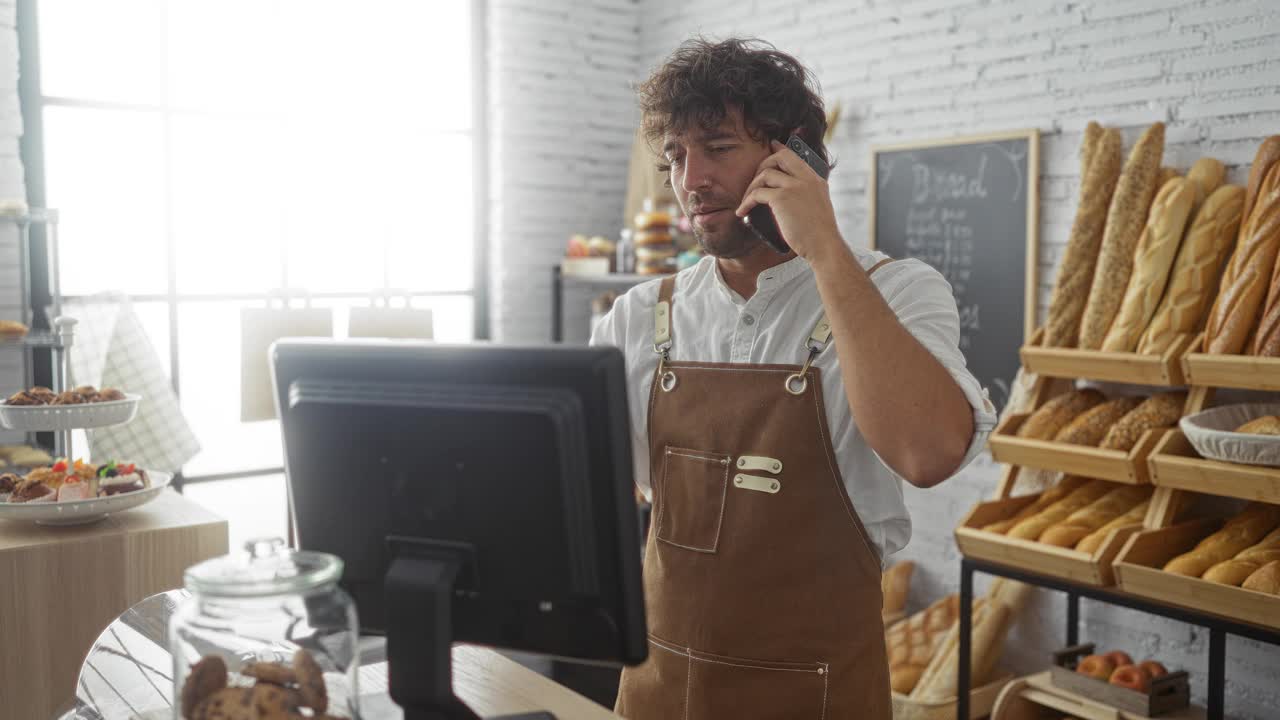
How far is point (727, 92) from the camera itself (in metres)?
1.65

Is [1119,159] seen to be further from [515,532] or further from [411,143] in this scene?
[411,143]

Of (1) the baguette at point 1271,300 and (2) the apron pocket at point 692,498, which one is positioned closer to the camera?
(2) the apron pocket at point 692,498

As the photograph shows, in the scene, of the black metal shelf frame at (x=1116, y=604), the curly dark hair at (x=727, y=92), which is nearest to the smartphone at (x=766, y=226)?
the curly dark hair at (x=727, y=92)

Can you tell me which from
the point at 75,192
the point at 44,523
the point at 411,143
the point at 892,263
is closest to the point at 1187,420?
the point at 892,263

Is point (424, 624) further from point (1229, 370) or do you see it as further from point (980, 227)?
point (980, 227)

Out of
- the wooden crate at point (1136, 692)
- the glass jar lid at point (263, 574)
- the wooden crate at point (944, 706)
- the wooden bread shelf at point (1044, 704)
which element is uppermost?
the glass jar lid at point (263, 574)

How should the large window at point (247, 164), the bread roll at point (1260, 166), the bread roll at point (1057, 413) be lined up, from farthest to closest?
the large window at point (247, 164) < the bread roll at point (1057, 413) < the bread roll at point (1260, 166)

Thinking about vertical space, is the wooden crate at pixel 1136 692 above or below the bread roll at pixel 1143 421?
below

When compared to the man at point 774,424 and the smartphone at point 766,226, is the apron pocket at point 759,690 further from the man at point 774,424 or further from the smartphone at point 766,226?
the smartphone at point 766,226

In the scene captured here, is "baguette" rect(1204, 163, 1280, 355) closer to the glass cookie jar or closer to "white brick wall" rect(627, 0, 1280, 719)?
"white brick wall" rect(627, 0, 1280, 719)

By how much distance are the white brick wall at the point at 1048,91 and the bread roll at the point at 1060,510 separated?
462mm

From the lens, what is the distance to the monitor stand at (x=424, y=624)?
105 centimetres

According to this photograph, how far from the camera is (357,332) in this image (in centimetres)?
406

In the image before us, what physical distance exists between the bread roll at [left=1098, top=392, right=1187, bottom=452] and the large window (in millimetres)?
2928
